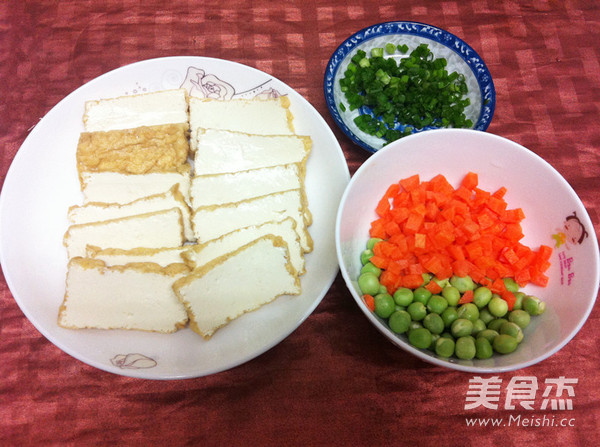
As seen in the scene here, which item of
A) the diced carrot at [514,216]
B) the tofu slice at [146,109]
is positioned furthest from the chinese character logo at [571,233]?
the tofu slice at [146,109]

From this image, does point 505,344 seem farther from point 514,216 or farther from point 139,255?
point 139,255

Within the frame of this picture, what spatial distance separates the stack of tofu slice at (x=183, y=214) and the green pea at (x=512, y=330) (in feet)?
3.67

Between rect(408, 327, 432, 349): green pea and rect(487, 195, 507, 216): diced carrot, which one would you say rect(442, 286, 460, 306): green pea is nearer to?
rect(408, 327, 432, 349): green pea

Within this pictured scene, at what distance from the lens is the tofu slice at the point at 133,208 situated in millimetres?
2582

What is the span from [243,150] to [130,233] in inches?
35.2

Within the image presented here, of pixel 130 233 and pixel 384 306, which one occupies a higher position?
pixel 130 233

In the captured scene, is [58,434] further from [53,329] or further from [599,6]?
[599,6]

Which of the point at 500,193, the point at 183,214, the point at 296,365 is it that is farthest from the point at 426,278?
the point at 183,214

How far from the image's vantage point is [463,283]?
7.26 ft

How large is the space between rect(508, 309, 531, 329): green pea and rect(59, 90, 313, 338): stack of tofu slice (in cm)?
117

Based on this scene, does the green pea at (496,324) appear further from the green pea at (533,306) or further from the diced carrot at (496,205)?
the diced carrot at (496,205)

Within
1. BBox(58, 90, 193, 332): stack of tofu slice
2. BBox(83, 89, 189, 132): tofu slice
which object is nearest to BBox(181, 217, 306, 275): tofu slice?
BBox(58, 90, 193, 332): stack of tofu slice

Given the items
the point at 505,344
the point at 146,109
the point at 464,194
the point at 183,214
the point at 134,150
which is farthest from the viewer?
the point at 146,109

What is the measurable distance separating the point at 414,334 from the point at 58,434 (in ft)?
6.71
